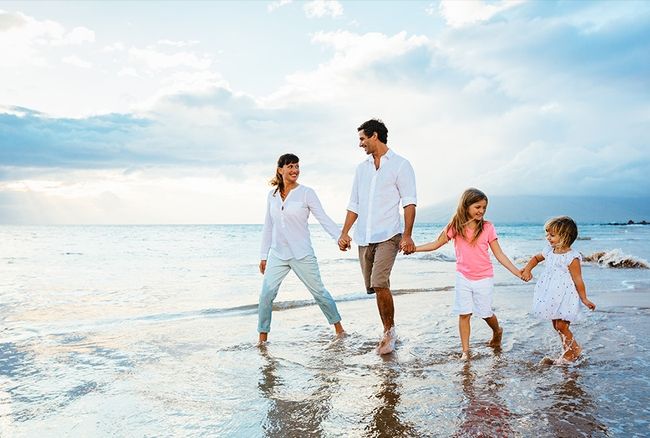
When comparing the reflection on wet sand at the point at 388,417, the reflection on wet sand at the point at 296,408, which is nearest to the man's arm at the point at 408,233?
the reflection on wet sand at the point at 388,417

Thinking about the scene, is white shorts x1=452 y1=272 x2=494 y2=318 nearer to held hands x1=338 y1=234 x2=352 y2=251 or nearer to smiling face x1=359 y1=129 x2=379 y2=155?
held hands x1=338 y1=234 x2=352 y2=251

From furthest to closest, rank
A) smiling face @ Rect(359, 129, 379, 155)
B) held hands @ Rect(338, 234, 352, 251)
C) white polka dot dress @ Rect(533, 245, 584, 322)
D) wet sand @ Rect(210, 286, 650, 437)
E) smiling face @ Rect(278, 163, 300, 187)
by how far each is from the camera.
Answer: smiling face @ Rect(278, 163, 300, 187)
held hands @ Rect(338, 234, 352, 251)
smiling face @ Rect(359, 129, 379, 155)
white polka dot dress @ Rect(533, 245, 584, 322)
wet sand @ Rect(210, 286, 650, 437)

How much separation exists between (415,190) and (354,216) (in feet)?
2.89

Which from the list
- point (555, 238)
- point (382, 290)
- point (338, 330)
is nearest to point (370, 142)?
point (382, 290)

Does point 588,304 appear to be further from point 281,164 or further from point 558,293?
point 281,164

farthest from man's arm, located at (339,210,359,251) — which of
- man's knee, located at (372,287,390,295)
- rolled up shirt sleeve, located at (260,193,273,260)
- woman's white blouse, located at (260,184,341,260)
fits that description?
rolled up shirt sleeve, located at (260,193,273,260)

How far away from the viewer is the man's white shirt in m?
6.01

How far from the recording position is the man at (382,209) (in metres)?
5.99

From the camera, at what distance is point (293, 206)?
662 cm

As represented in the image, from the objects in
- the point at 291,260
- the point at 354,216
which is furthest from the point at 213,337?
the point at 354,216

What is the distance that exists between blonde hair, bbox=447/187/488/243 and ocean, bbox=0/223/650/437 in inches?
55.5

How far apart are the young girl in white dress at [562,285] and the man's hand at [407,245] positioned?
1241 millimetres

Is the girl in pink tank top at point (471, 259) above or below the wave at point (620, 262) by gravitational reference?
above

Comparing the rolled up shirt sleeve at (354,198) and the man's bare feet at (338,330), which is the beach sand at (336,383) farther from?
the rolled up shirt sleeve at (354,198)
